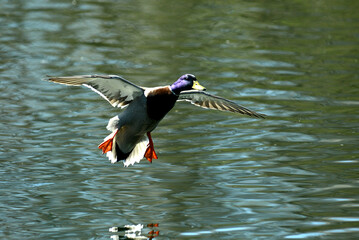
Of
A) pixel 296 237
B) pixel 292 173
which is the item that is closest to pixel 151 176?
pixel 292 173

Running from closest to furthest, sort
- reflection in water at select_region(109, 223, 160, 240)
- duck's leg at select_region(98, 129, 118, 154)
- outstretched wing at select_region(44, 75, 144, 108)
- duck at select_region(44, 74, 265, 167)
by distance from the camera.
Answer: reflection in water at select_region(109, 223, 160, 240)
outstretched wing at select_region(44, 75, 144, 108)
duck at select_region(44, 74, 265, 167)
duck's leg at select_region(98, 129, 118, 154)

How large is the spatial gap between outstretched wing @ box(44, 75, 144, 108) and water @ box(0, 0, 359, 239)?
970 millimetres

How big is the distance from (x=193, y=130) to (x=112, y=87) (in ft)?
8.77

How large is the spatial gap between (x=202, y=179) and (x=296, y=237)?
1.99 meters

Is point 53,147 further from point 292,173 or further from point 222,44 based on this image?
point 222,44

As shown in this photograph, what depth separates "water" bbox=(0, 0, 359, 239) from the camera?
7.82m

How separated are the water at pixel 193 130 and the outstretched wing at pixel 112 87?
970 mm

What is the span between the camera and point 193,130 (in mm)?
11008

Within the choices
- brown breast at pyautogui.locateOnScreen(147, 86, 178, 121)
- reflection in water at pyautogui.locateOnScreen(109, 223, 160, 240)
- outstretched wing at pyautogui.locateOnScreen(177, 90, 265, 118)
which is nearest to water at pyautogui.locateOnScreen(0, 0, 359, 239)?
reflection in water at pyautogui.locateOnScreen(109, 223, 160, 240)

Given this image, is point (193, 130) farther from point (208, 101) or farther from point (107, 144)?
point (107, 144)

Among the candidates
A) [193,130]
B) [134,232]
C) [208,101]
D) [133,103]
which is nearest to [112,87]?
[133,103]

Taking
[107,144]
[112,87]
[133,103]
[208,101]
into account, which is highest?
[112,87]

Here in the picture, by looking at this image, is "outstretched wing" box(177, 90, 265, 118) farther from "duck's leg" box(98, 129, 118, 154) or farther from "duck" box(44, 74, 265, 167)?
"duck's leg" box(98, 129, 118, 154)

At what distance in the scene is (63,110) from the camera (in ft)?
39.6
